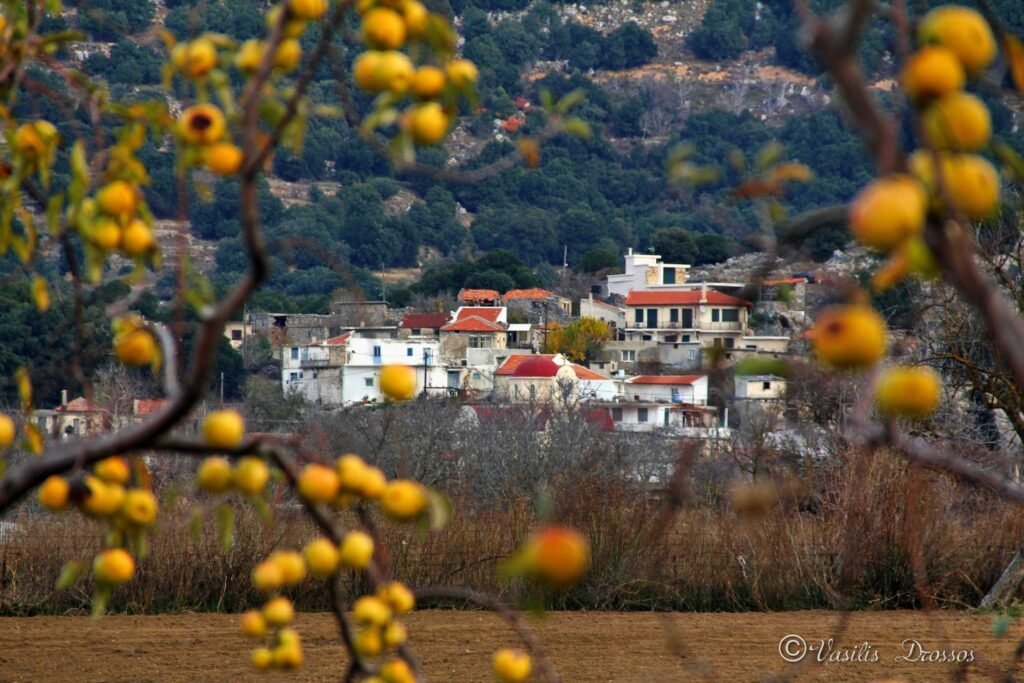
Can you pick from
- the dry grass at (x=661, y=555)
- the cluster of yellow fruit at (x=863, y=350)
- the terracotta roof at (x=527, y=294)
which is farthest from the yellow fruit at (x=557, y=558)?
the terracotta roof at (x=527, y=294)

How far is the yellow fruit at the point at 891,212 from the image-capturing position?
2.29 ft

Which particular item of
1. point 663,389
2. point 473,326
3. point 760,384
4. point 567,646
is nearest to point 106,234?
point 567,646

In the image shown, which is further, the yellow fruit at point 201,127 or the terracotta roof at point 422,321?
the terracotta roof at point 422,321

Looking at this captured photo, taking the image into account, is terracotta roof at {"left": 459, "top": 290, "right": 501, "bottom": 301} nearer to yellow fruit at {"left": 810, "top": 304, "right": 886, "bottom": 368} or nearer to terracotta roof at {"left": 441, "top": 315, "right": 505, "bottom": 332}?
terracotta roof at {"left": 441, "top": 315, "right": 505, "bottom": 332}

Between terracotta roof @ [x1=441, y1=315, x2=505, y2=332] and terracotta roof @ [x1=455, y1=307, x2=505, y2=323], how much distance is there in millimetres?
755

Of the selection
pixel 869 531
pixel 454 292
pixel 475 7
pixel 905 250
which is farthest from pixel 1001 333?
pixel 475 7

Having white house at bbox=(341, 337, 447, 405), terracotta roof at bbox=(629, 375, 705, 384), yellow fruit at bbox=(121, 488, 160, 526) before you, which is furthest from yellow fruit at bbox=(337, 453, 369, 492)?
white house at bbox=(341, 337, 447, 405)

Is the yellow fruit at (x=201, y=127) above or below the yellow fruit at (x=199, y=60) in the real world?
below

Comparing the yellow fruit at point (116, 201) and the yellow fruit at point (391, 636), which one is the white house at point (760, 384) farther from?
the yellow fruit at point (116, 201)

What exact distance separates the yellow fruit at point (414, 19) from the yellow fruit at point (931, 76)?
2.07ft

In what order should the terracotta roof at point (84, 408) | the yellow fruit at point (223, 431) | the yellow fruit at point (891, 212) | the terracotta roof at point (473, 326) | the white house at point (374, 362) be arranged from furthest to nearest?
the terracotta roof at point (473, 326) < the white house at point (374, 362) < the terracotta roof at point (84, 408) < the yellow fruit at point (223, 431) < the yellow fruit at point (891, 212)

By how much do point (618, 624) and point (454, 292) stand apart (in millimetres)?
43578

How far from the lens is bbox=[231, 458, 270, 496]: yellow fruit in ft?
3.91

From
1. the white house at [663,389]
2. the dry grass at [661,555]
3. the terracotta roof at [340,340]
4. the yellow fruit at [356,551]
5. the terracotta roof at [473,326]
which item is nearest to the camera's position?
the yellow fruit at [356,551]
